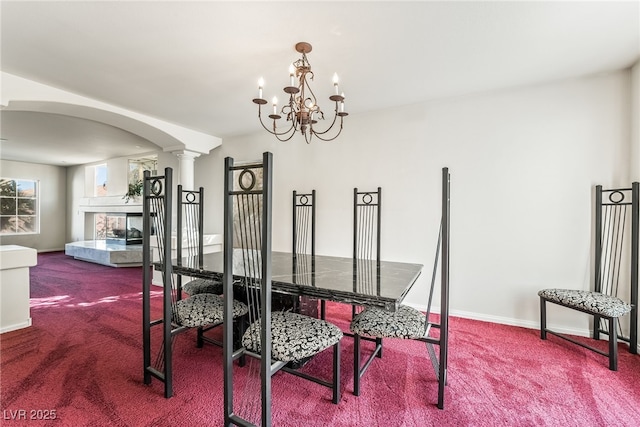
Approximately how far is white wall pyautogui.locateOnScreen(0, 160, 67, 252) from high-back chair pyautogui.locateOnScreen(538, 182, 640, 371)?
10.9 meters

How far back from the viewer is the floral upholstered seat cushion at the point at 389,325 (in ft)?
5.65

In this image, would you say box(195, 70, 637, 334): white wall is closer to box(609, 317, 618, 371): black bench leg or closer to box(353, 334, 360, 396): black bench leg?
box(609, 317, 618, 371): black bench leg

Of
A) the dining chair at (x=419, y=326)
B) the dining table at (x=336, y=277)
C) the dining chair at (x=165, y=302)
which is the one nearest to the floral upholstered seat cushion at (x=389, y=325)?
the dining chair at (x=419, y=326)

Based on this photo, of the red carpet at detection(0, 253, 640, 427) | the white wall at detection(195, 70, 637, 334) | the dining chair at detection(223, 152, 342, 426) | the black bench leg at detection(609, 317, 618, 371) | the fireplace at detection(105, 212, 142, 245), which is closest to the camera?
the dining chair at detection(223, 152, 342, 426)

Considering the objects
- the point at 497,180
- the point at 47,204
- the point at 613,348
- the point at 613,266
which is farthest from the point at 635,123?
the point at 47,204

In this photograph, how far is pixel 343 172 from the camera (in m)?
3.81

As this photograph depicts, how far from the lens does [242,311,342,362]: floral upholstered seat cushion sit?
55.9 inches

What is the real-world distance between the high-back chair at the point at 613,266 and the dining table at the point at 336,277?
137 cm

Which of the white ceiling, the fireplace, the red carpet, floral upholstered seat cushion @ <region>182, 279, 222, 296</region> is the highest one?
the white ceiling

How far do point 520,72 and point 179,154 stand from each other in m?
4.47

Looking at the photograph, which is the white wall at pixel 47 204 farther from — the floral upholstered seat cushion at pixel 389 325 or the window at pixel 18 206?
the floral upholstered seat cushion at pixel 389 325

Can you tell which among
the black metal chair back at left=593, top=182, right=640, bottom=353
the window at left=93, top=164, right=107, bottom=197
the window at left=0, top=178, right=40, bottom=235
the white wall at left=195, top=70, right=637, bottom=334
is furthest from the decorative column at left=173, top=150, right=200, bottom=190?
the window at left=0, top=178, right=40, bottom=235

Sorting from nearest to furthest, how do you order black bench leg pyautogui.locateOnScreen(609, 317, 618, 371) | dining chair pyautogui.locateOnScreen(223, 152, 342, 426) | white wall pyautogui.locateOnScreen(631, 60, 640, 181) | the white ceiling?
dining chair pyautogui.locateOnScreen(223, 152, 342, 426) → the white ceiling → black bench leg pyautogui.locateOnScreen(609, 317, 618, 371) → white wall pyautogui.locateOnScreen(631, 60, 640, 181)

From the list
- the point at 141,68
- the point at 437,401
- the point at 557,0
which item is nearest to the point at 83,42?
the point at 141,68
